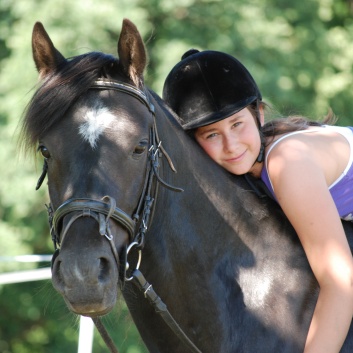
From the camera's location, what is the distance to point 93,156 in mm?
2824

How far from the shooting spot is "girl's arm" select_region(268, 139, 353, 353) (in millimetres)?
3023

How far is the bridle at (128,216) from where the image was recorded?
2.76m

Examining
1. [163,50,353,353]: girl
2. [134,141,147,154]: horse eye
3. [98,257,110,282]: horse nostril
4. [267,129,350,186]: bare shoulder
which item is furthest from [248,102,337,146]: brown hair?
[98,257,110,282]: horse nostril

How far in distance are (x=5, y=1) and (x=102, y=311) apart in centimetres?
784

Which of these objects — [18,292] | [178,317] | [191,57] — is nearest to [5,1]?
[18,292]

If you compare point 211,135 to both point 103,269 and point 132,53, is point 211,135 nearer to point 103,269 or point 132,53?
point 132,53

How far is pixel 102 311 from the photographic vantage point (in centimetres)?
273

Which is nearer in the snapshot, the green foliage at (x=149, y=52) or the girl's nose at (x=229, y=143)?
the girl's nose at (x=229, y=143)

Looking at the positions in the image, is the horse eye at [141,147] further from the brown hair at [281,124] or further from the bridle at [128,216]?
the brown hair at [281,124]

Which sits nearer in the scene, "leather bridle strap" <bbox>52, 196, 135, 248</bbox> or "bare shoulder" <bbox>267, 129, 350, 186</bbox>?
"leather bridle strap" <bbox>52, 196, 135, 248</bbox>

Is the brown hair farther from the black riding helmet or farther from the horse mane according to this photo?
the horse mane

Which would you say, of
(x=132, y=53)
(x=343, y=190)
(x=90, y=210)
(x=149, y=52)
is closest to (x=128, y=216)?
(x=90, y=210)

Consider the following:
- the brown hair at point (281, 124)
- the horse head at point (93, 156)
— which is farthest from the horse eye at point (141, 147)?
the brown hair at point (281, 124)

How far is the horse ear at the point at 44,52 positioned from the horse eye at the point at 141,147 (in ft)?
1.79
